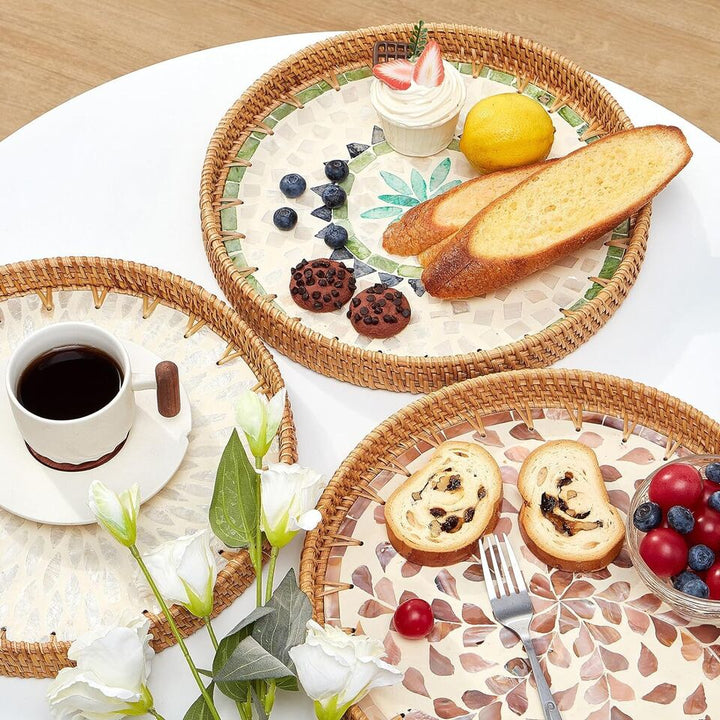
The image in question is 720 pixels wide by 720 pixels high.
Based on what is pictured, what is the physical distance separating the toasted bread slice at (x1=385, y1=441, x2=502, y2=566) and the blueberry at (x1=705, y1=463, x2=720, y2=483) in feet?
0.74

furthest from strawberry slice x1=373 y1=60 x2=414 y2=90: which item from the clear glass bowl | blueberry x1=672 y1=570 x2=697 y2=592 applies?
blueberry x1=672 y1=570 x2=697 y2=592

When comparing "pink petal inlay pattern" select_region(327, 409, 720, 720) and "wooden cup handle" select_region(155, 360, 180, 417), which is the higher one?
"wooden cup handle" select_region(155, 360, 180, 417)

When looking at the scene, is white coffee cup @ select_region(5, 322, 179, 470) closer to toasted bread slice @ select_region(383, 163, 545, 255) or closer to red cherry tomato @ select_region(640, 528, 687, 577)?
toasted bread slice @ select_region(383, 163, 545, 255)

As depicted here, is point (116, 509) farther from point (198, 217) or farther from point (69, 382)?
point (198, 217)

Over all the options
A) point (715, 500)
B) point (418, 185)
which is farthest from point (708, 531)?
point (418, 185)

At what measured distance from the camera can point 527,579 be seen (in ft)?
3.63

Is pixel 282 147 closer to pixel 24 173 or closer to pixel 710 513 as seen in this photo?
pixel 24 173

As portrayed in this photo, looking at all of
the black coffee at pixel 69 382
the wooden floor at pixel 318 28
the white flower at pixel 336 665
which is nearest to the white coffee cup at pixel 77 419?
the black coffee at pixel 69 382

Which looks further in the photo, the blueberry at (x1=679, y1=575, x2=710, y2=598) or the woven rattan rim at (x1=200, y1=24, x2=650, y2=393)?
the woven rattan rim at (x1=200, y1=24, x2=650, y2=393)

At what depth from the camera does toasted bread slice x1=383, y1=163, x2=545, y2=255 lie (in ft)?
4.51

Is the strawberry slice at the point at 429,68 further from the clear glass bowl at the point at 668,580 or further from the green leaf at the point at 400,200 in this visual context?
the clear glass bowl at the point at 668,580

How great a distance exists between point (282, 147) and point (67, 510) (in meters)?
0.67

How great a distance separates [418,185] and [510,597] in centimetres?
65

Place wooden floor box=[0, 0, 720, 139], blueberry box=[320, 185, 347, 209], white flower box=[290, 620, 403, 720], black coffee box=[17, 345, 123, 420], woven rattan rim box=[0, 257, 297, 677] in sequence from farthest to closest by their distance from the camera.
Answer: wooden floor box=[0, 0, 720, 139] < blueberry box=[320, 185, 347, 209] < woven rattan rim box=[0, 257, 297, 677] < black coffee box=[17, 345, 123, 420] < white flower box=[290, 620, 403, 720]
